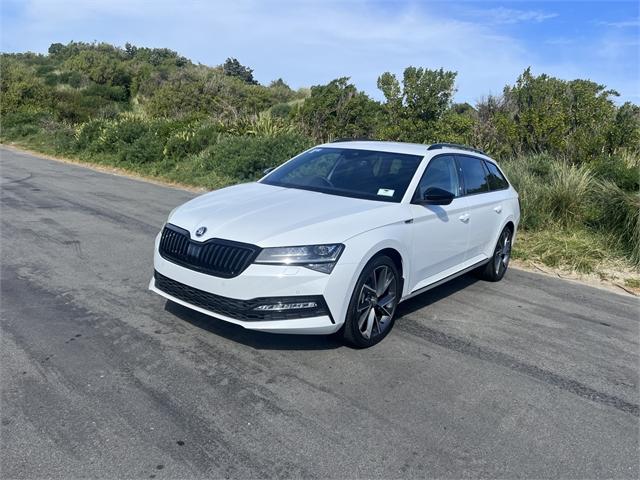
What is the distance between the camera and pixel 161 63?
6638 cm

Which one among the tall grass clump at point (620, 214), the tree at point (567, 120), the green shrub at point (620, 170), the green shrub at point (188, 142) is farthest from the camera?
the green shrub at point (188, 142)

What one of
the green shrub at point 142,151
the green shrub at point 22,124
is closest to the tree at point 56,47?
the green shrub at point 22,124

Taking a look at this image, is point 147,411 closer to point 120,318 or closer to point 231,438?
point 231,438

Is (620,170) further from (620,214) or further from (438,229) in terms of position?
(438,229)

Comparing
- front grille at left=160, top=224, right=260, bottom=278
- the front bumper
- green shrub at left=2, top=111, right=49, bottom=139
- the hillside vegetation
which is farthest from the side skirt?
green shrub at left=2, top=111, right=49, bottom=139

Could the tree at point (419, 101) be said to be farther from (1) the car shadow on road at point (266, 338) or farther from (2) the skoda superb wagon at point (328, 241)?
(1) the car shadow on road at point (266, 338)

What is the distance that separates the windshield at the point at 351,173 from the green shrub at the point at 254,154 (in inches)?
336

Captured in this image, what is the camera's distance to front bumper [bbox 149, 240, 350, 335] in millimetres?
4027

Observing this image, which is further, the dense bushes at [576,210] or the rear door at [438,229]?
the dense bushes at [576,210]

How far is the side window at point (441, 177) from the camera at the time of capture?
5.39 metres

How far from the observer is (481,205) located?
633 cm

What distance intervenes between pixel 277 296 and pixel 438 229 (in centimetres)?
203

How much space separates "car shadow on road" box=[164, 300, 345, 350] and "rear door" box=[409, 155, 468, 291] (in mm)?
1029

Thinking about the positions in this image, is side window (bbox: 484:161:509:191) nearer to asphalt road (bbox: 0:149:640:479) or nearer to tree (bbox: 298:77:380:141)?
asphalt road (bbox: 0:149:640:479)
